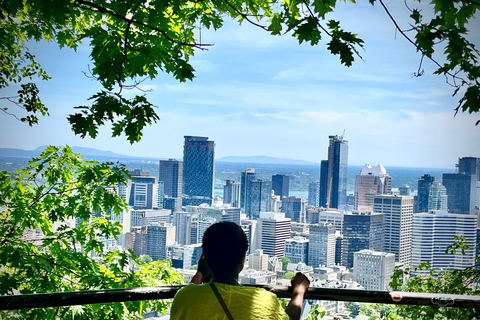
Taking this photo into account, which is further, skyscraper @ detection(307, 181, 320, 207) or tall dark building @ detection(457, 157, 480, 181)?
skyscraper @ detection(307, 181, 320, 207)

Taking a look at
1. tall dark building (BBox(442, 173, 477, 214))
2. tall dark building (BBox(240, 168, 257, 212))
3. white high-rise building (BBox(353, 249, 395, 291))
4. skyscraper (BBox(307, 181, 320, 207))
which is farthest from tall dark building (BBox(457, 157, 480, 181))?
skyscraper (BBox(307, 181, 320, 207))

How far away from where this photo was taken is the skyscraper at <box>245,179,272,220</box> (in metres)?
69.9

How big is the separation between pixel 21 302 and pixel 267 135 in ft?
328

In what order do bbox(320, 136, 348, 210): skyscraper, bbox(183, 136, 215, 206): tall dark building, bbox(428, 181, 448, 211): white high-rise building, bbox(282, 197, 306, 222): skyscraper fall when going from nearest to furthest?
bbox(428, 181, 448, 211): white high-rise building, bbox(183, 136, 215, 206): tall dark building, bbox(282, 197, 306, 222): skyscraper, bbox(320, 136, 348, 210): skyscraper

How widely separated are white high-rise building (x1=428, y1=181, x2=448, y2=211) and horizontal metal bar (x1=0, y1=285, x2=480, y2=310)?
53.4 metres

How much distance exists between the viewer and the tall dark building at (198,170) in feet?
224

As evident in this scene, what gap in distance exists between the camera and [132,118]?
2613 mm

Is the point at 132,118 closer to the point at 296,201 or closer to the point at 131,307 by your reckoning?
the point at 131,307

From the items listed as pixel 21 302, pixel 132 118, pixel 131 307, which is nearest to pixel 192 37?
pixel 132 118

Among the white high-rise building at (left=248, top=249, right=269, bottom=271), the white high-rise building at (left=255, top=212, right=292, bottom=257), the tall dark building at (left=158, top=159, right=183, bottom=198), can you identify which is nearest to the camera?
the white high-rise building at (left=248, top=249, right=269, bottom=271)

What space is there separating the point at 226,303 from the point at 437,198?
57.1 metres

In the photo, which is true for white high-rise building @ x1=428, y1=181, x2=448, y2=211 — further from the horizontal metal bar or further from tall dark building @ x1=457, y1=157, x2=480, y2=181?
the horizontal metal bar

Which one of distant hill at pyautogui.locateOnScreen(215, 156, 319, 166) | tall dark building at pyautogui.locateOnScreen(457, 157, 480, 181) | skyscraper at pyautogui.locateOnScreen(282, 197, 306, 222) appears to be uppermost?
distant hill at pyautogui.locateOnScreen(215, 156, 319, 166)

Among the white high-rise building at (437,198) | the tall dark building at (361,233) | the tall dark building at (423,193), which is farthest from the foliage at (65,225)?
the tall dark building at (423,193)
